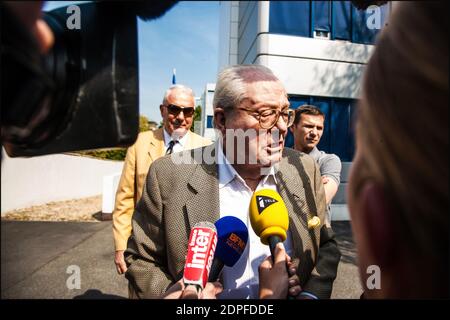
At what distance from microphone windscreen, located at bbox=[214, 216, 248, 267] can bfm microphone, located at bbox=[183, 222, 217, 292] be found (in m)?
0.08

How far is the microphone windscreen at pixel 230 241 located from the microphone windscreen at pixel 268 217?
0.07 meters

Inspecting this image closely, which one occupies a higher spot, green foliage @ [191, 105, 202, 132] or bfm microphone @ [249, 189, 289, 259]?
green foliage @ [191, 105, 202, 132]

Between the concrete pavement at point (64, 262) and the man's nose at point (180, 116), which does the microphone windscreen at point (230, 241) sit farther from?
the concrete pavement at point (64, 262)

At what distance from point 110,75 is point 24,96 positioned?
146mm

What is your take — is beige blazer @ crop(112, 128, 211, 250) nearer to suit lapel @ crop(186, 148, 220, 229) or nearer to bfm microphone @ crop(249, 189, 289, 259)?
suit lapel @ crop(186, 148, 220, 229)

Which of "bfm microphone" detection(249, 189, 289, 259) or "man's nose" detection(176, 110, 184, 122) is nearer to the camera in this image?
"bfm microphone" detection(249, 189, 289, 259)

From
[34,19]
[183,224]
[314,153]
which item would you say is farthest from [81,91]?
[314,153]

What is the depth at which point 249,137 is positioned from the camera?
4.64 ft

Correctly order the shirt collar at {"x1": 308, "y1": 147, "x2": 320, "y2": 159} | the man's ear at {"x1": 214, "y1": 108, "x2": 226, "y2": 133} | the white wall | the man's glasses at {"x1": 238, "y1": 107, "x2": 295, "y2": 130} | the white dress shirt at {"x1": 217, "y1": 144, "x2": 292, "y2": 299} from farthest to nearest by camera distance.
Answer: the white wall → the shirt collar at {"x1": 308, "y1": 147, "x2": 320, "y2": 159} → the man's ear at {"x1": 214, "y1": 108, "x2": 226, "y2": 133} → the man's glasses at {"x1": 238, "y1": 107, "x2": 295, "y2": 130} → the white dress shirt at {"x1": 217, "y1": 144, "x2": 292, "y2": 299}

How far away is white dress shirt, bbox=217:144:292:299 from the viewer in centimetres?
128

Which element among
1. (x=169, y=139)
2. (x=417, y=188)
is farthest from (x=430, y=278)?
(x=169, y=139)

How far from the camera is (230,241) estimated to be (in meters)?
1.13
